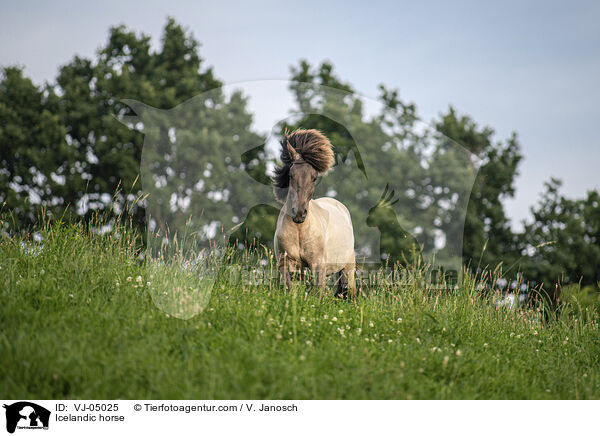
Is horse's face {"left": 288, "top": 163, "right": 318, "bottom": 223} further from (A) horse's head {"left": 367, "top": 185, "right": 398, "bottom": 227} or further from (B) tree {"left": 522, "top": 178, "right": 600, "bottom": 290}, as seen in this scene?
(B) tree {"left": 522, "top": 178, "right": 600, "bottom": 290}

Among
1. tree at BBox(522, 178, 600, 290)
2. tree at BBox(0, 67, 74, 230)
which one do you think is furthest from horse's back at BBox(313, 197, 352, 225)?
tree at BBox(522, 178, 600, 290)

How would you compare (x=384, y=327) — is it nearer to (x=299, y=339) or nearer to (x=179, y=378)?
(x=299, y=339)

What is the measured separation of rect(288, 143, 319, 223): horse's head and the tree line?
1.36 feet

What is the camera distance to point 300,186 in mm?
6164

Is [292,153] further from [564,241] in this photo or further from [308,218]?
[564,241]

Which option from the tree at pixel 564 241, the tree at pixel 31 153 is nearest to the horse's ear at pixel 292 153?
the tree at pixel 31 153

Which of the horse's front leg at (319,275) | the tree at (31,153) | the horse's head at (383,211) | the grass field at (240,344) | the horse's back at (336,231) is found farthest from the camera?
the tree at (31,153)

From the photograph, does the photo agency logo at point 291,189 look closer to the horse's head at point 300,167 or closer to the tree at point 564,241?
the horse's head at point 300,167

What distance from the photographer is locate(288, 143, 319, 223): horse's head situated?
6.16 m

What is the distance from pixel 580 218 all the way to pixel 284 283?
26.1 metres

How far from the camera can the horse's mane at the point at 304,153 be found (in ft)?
20.9

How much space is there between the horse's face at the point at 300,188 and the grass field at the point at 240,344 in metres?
1.06
